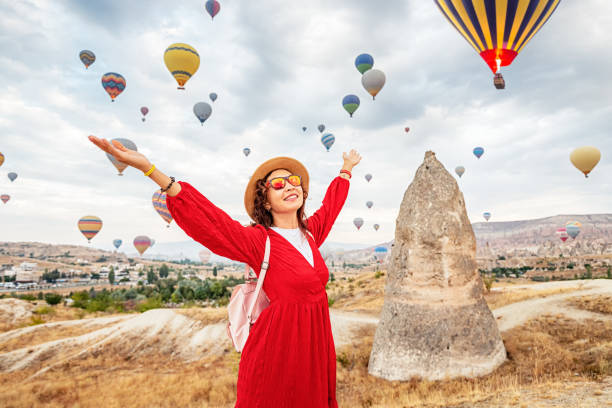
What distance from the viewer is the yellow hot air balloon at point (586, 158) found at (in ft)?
108

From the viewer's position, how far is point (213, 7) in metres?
34.6

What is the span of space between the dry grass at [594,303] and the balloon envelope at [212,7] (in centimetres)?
3494

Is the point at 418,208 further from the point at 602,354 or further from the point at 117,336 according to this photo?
the point at 117,336

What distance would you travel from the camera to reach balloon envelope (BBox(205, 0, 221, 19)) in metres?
34.6

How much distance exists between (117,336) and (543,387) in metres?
18.9

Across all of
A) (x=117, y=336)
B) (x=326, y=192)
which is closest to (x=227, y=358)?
(x=117, y=336)

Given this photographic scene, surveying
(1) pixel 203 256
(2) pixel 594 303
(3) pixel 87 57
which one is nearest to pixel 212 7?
(3) pixel 87 57

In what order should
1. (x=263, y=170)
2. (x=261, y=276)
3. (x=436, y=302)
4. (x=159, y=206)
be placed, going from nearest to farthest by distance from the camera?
(x=261, y=276) < (x=263, y=170) < (x=436, y=302) < (x=159, y=206)

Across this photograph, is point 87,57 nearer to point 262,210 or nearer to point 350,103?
point 350,103

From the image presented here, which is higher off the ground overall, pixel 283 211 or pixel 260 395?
pixel 283 211

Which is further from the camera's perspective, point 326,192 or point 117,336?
point 117,336

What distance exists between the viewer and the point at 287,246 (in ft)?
9.78

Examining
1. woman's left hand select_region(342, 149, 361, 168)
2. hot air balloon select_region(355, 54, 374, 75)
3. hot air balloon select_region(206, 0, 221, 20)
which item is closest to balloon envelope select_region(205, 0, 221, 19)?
hot air balloon select_region(206, 0, 221, 20)

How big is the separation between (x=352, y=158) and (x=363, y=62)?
33.9 m
